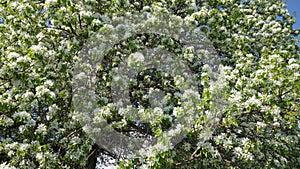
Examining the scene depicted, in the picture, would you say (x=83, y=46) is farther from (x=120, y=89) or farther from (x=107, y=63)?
(x=120, y=89)

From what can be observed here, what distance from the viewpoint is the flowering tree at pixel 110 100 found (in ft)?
23.1

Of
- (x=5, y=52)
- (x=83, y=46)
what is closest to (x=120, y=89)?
(x=83, y=46)

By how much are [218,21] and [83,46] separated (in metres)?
4.34

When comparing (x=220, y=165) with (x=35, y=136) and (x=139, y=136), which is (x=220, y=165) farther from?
(x=35, y=136)

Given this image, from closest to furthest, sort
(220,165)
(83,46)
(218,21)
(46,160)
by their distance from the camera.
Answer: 1. (46,160)
2. (83,46)
3. (220,165)
4. (218,21)

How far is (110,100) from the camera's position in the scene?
8.30 m

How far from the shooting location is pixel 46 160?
6996 mm

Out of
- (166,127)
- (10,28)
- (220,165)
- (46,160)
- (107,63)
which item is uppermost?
(10,28)

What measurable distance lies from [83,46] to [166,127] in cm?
312

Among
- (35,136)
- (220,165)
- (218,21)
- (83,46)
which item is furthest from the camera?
(218,21)

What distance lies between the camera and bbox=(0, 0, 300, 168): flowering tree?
23.1ft

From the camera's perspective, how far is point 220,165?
8.98m

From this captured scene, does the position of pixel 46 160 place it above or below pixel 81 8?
below

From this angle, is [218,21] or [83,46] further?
[218,21]
